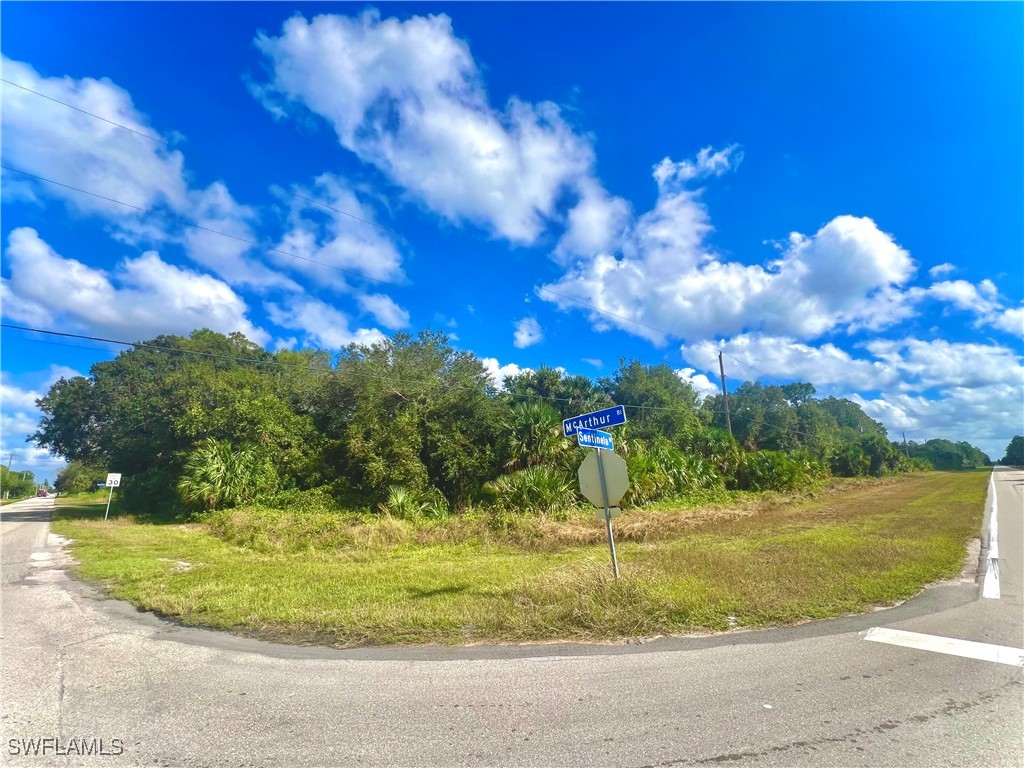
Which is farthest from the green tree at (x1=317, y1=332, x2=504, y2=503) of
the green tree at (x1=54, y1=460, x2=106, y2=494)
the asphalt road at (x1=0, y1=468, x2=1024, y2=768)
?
the green tree at (x1=54, y1=460, x2=106, y2=494)

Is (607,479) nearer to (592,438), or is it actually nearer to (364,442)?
(592,438)

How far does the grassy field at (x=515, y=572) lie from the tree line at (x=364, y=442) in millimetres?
3152

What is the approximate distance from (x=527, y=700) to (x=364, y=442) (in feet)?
58.4

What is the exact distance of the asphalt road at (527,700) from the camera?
127 inches

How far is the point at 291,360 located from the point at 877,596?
142 ft

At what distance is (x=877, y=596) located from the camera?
6.74 m

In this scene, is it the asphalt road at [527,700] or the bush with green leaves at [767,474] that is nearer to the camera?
the asphalt road at [527,700]

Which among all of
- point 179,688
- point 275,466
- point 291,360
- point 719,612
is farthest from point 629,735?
point 291,360

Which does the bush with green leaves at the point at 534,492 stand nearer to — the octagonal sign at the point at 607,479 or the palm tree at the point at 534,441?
the palm tree at the point at 534,441

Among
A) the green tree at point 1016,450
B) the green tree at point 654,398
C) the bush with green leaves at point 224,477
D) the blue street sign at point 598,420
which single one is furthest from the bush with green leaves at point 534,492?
the green tree at point 1016,450

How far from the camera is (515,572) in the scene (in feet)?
29.3

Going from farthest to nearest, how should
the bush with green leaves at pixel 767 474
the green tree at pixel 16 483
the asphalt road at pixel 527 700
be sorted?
the green tree at pixel 16 483 → the bush with green leaves at pixel 767 474 → the asphalt road at pixel 527 700

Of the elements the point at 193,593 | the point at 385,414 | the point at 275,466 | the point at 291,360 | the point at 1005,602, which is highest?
the point at 291,360

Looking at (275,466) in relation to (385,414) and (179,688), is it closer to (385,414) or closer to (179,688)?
(385,414)
